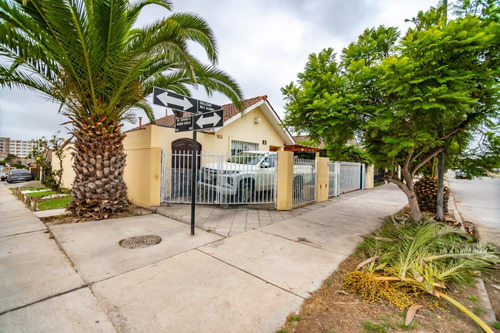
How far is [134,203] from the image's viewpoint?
25.8 feet

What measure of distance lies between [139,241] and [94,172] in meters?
2.78

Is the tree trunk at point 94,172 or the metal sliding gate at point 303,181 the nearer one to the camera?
the tree trunk at point 94,172

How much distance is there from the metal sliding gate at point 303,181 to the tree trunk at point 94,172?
560cm

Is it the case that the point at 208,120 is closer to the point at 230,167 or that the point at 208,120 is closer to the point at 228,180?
the point at 230,167

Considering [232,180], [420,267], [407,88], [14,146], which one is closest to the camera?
[420,267]

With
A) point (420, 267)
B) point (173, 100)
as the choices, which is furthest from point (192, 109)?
point (420, 267)

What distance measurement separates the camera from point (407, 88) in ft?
11.2

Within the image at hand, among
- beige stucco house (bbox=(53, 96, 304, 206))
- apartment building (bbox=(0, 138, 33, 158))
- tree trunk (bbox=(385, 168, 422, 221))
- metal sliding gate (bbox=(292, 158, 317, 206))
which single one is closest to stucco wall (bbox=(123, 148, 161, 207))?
beige stucco house (bbox=(53, 96, 304, 206))

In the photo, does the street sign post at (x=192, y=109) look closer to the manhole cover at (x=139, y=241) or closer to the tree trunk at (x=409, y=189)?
the manhole cover at (x=139, y=241)

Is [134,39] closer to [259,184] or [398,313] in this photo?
[259,184]

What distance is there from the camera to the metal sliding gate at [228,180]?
710 centimetres

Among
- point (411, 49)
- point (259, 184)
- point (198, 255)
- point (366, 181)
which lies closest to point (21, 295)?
point (198, 255)

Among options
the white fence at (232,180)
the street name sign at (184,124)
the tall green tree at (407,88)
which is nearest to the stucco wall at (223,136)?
the white fence at (232,180)

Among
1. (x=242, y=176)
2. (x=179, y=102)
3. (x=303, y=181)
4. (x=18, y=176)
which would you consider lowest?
(x=18, y=176)
